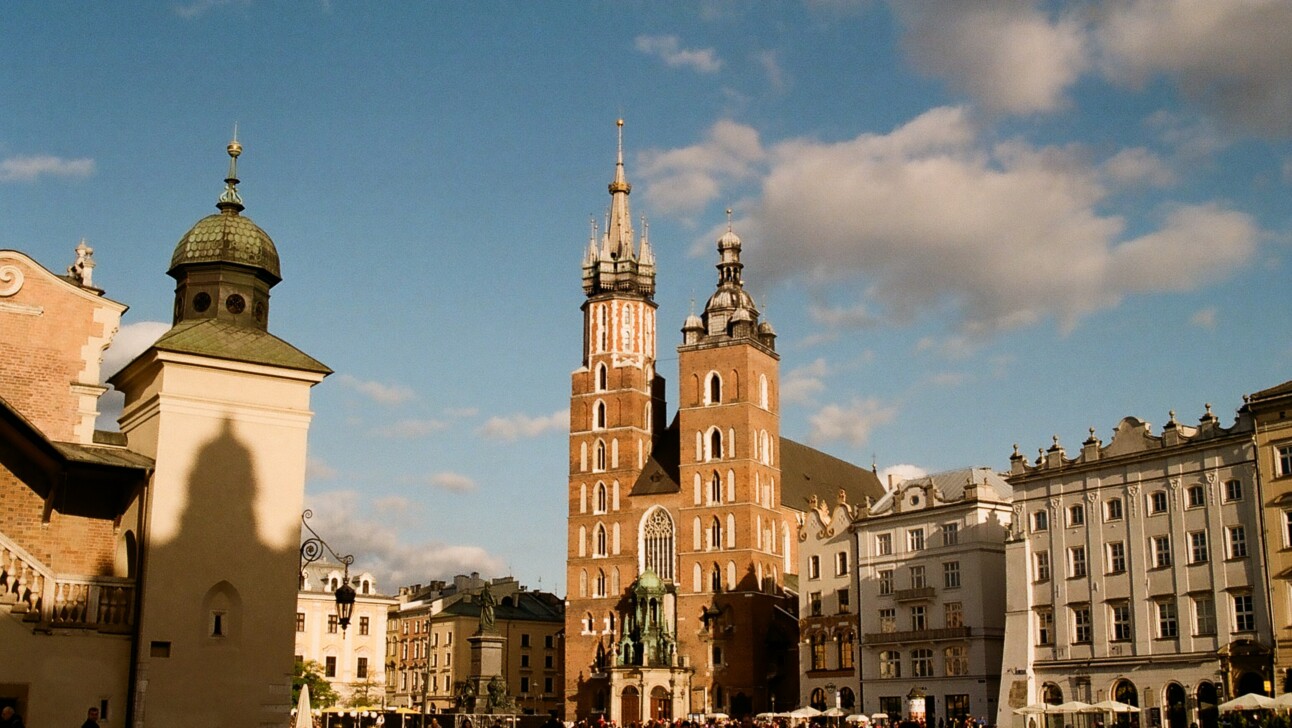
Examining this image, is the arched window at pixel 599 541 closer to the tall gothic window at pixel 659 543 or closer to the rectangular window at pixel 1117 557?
the tall gothic window at pixel 659 543

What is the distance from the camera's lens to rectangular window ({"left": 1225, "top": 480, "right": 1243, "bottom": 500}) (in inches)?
1644

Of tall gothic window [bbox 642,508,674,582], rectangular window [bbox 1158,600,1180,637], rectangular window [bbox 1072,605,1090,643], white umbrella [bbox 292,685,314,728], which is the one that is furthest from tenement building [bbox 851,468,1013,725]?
white umbrella [bbox 292,685,314,728]

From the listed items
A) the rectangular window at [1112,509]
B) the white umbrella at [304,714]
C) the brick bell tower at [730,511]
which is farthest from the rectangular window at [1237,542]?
the brick bell tower at [730,511]

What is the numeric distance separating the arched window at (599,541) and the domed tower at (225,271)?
50.8m

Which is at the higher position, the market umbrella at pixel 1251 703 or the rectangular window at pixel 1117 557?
the rectangular window at pixel 1117 557

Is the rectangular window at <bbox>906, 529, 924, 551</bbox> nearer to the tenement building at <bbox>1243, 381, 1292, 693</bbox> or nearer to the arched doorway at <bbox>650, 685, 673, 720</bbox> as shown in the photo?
the tenement building at <bbox>1243, 381, 1292, 693</bbox>

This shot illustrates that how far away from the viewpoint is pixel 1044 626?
4794cm

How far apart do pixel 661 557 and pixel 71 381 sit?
176 feet

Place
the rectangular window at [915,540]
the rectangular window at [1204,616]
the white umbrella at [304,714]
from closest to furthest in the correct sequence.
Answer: the white umbrella at [304,714]
the rectangular window at [1204,616]
the rectangular window at [915,540]

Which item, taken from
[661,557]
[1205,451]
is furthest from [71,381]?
[661,557]

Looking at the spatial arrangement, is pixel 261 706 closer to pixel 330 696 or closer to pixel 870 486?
pixel 330 696

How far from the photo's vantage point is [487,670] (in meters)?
43.4

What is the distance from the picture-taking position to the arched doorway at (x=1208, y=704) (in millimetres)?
41684

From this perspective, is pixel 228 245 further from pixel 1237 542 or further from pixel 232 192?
pixel 1237 542
